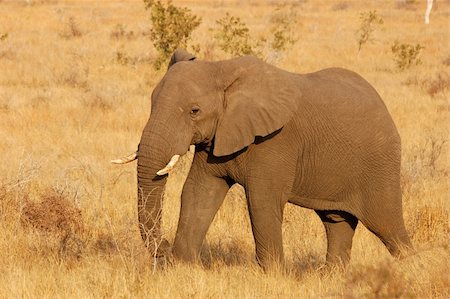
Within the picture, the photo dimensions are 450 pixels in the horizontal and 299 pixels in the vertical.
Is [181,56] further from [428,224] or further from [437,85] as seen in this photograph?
[437,85]

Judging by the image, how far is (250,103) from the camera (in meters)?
6.00

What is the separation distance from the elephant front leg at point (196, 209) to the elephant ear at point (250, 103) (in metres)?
0.40

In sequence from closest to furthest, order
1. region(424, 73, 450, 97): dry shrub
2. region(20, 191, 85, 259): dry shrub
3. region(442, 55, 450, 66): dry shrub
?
region(20, 191, 85, 259): dry shrub < region(424, 73, 450, 97): dry shrub < region(442, 55, 450, 66): dry shrub

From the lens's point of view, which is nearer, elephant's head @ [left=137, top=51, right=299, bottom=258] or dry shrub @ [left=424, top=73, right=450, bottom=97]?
elephant's head @ [left=137, top=51, right=299, bottom=258]

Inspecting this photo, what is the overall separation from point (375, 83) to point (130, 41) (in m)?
9.60

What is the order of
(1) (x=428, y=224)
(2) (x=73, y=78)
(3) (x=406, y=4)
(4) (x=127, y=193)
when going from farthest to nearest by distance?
(3) (x=406, y=4) → (2) (x=73, y=78) → (4) (x=127, y=193) → (1) (x=428, y=224)

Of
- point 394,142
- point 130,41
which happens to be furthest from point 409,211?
point 130,41

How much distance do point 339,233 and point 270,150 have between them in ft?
4.04

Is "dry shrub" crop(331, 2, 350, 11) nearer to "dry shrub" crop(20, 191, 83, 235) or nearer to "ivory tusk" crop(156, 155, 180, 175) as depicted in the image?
"dry shrub" crop(20, 191, 83, 235)

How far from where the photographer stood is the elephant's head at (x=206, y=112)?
5621mm

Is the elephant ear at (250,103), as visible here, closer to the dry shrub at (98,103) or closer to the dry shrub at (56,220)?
the dry shrub at (56,220)

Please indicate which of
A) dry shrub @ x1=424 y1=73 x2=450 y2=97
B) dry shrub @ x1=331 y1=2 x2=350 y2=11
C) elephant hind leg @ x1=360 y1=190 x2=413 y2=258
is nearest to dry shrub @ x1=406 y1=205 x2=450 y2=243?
elephant hind leg @ x1=360 y1=190 x2=413 y2=258

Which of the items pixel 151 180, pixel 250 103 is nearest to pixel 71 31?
pixel 250 103

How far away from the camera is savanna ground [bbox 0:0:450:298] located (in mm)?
5496
